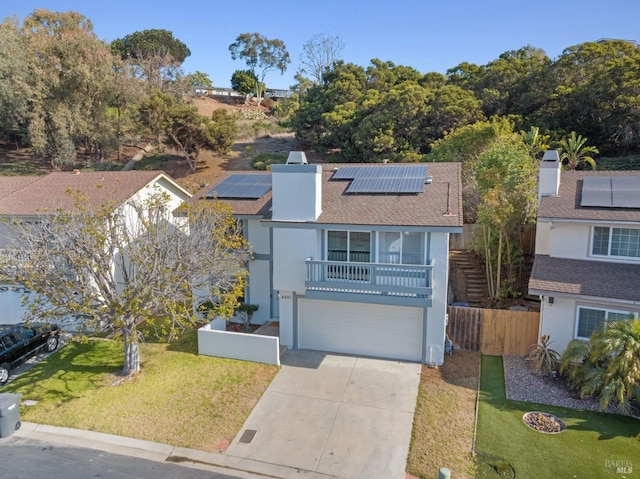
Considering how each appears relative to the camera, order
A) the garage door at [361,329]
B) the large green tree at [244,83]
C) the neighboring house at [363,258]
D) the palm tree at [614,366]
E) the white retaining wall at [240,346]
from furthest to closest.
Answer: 1. the large green tree at [244,83]
2. the garage door at [361,329]
3. the white retaining wall at [240,346]
4. the neighboring house at [363,258]
5. the palm tree at [614,366]

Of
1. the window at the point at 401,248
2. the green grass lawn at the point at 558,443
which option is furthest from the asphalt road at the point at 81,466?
the window at the point at 401,248

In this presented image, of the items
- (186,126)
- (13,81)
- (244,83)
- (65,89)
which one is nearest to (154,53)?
(244,83)

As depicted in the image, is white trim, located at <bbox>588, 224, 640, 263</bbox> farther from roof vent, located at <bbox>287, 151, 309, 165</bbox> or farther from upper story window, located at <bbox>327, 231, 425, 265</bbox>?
roof vent, located at <bbox>287, 151, 309, 165</bbox>

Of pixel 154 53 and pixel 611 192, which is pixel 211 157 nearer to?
pixel 154 53

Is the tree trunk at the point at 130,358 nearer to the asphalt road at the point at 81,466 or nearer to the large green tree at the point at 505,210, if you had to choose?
the asphalt road at the point at 81,466

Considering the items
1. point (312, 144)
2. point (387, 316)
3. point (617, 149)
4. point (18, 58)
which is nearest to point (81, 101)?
point (18, 58)

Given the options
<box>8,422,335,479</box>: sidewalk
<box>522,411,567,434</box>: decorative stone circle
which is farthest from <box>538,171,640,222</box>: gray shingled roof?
<box>8,422,335,479</box>: sidewalk

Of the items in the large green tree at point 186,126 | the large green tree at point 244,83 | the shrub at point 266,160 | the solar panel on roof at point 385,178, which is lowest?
the solar panel on roof at point 385,178
